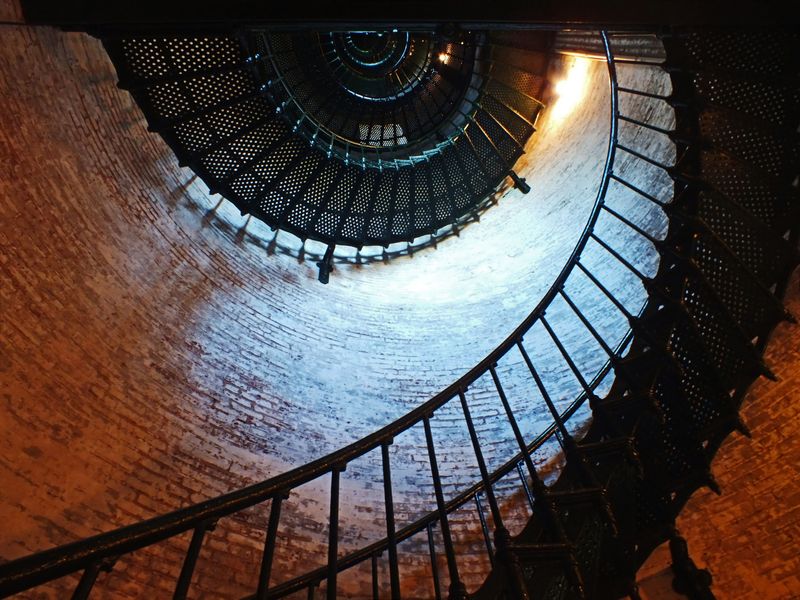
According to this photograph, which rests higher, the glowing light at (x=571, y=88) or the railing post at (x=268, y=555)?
the glowing light at (x=571, y=88)

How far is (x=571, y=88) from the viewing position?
6594 mm

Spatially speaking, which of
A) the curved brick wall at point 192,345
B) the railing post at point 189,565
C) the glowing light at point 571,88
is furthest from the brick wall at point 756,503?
the glowing light at point 571,88

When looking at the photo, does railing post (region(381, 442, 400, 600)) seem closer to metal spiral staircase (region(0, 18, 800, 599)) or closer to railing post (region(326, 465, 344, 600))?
metal spiral staircase (region(0, 18, 800, 599))

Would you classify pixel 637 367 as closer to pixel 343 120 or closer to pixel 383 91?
pixel 343 120

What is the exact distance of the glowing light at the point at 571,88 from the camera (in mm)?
6328

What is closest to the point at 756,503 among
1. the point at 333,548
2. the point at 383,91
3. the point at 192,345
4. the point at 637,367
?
the point at 637,367

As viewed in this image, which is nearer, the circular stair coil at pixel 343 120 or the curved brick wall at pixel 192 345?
the curved brick wall at pixel 192 345

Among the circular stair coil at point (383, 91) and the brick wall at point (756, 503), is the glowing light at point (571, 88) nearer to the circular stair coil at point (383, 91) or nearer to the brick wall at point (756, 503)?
the circular stair coil at point (383, 91)

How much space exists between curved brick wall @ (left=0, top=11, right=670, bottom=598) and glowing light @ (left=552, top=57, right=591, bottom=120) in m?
0.31

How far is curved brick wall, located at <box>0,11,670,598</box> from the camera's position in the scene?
288 cm

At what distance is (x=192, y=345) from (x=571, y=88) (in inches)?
228

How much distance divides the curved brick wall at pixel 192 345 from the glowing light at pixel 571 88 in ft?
1.01

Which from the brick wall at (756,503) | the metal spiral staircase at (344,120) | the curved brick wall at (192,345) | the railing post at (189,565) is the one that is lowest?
the railing post at (189,565)

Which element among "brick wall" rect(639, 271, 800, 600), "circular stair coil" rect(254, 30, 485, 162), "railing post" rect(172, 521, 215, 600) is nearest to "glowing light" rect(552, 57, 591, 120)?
"circular stair coil" rect(254, 30, 485, 162)
